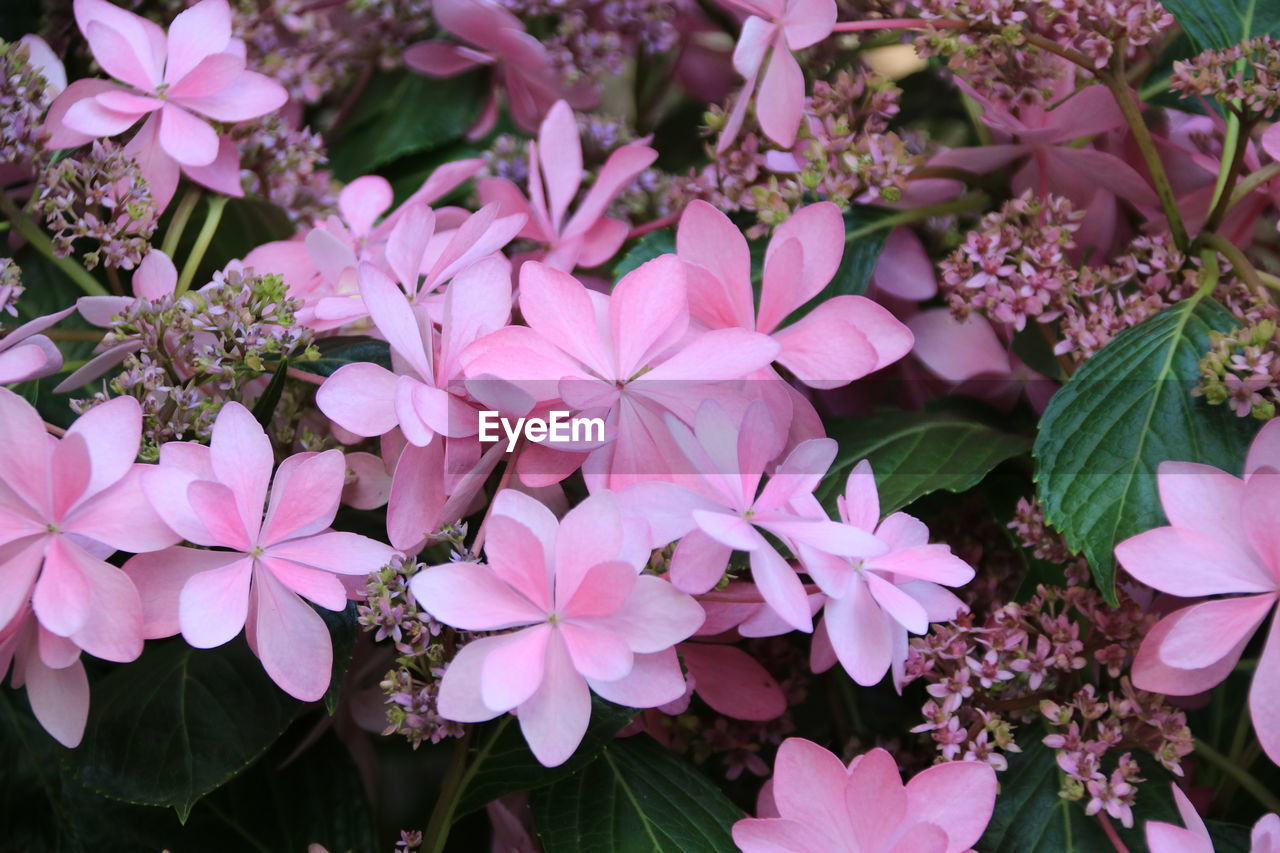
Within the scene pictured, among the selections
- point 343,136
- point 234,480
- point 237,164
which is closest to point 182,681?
point 234,480

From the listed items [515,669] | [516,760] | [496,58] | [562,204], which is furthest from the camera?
[496,58]

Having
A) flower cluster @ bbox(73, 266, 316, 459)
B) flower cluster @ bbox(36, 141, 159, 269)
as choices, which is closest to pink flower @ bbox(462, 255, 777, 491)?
flower cluster @ bbox(73, 266, 316, 459)

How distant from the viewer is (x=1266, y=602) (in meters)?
0.40

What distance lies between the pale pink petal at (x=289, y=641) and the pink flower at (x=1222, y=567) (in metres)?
0.31

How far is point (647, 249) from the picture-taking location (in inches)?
22.1

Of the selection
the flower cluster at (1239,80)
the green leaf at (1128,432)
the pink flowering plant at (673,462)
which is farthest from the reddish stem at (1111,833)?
the flower cluster at (1239,80)

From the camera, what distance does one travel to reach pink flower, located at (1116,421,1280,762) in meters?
0.40

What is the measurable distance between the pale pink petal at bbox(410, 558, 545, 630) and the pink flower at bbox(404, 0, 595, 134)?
444 millimetres

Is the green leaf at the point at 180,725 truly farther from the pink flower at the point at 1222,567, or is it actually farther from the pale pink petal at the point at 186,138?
the pink flower at the point at 1222,567

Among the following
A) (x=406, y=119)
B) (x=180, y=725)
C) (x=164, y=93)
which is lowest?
(x=180, y=725)

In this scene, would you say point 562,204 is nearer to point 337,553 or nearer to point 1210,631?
point 337,553

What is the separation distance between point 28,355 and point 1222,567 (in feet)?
1.60

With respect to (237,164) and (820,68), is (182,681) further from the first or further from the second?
(820,68)

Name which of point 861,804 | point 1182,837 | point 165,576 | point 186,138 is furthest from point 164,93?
point 1182,837
